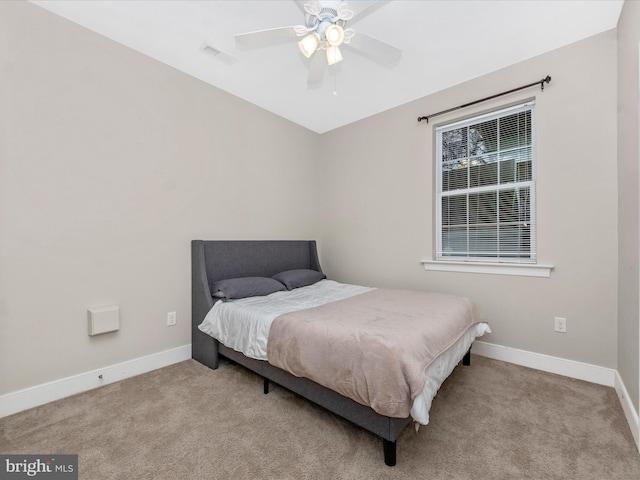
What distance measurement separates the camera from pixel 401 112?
345 cm

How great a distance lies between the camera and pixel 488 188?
294cm

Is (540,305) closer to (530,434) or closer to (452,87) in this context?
(530,434)

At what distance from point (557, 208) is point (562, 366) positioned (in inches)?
52.1

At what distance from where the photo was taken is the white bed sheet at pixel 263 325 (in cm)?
174

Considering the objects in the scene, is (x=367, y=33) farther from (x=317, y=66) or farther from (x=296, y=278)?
(x=296, y=278)

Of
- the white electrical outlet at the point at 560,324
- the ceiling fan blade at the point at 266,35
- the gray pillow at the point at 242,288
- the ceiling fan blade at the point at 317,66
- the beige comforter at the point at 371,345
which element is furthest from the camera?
the gray pillow at the point at 242,288

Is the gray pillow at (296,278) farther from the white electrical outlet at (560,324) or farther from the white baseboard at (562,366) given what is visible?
the white electrical outlet at (560,324)

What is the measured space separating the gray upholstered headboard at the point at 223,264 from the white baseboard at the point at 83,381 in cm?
27

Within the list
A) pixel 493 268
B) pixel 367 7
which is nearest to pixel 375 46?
pixel 367 7

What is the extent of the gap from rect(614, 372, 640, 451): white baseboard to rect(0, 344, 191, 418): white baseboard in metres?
3.27

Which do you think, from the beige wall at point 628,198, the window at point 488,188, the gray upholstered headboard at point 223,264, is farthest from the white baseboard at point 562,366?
the gray upholstered headboard at point 223,264

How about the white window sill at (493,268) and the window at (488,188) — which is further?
the window at (488,188)

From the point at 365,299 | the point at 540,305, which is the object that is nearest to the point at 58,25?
the point at 365,299

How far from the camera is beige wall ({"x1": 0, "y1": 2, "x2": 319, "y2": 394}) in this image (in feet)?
6.46
